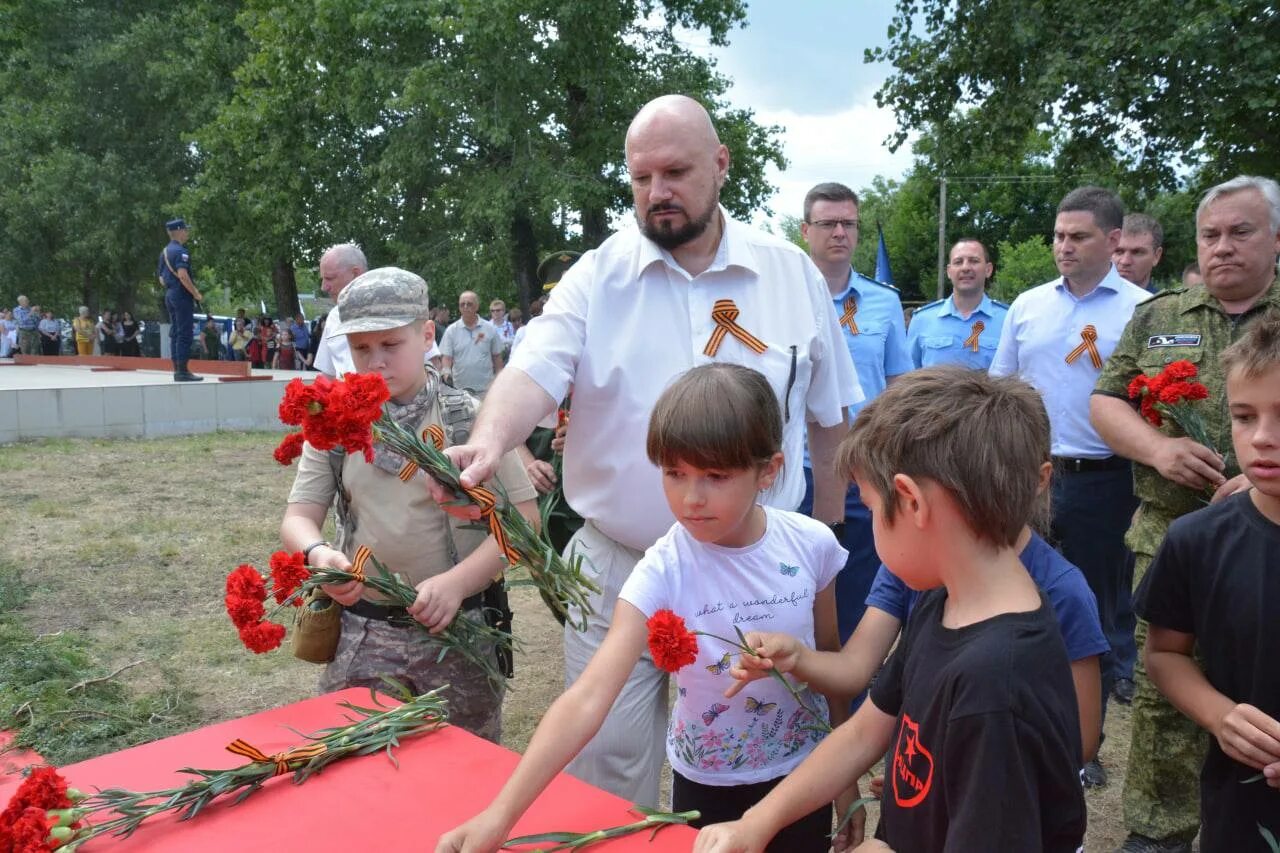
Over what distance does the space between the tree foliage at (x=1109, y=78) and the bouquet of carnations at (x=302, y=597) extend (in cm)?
1289

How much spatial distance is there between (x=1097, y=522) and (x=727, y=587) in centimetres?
281

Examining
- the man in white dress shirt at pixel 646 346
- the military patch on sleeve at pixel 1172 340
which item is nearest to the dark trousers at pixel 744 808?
the man in white dress shirt at pixel 646 346

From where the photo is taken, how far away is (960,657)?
4.31ft

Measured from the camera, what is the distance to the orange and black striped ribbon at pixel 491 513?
201 centimetres

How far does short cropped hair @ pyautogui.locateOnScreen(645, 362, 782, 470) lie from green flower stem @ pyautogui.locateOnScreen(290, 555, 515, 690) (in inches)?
30.9

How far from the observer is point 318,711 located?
2.09 metres

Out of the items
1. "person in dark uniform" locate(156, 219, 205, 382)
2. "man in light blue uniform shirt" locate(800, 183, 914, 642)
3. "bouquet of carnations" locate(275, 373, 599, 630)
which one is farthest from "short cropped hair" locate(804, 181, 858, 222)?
"person in dark uniform" locate(156, 219, 205, 382)

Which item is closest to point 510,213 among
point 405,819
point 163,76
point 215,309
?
point 163,76

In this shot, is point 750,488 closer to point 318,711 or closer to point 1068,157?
point 318,711

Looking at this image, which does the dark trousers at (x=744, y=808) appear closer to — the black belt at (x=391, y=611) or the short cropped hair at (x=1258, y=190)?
the black belt at (x=391, y=611)

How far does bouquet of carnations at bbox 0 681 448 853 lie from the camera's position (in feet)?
4.85

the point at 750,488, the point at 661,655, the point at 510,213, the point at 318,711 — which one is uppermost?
the point at 510,213

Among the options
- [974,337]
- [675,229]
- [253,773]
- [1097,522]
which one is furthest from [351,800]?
[974,337]

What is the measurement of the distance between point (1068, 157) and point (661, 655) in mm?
15371
